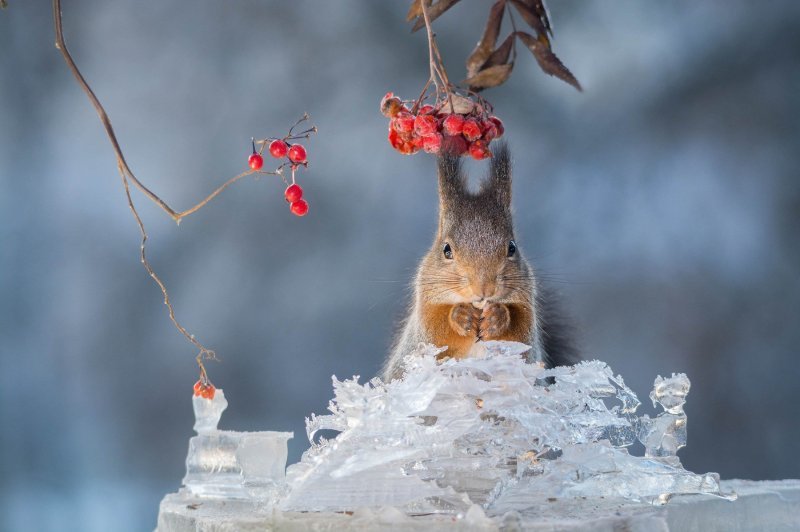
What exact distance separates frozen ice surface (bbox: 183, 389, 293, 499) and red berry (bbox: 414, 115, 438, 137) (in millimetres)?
423

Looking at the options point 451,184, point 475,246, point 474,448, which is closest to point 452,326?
point 475,246

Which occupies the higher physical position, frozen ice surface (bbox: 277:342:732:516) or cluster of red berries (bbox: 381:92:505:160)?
cluster of red berries (bbox: 381:92:505:160)

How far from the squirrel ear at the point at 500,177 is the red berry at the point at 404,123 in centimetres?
37

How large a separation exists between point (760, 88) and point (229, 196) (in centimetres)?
151

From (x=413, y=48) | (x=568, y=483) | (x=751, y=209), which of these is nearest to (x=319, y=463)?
(x=568, y=483)

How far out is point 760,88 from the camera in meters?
2.60

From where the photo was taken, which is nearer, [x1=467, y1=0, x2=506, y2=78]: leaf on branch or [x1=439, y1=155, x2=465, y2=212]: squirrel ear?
[x1=467, y1=0, x2=506, y2=78]: leaf on branch

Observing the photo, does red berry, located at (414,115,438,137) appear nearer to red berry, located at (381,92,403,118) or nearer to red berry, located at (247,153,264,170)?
red berry, located at (381,92,403,118)

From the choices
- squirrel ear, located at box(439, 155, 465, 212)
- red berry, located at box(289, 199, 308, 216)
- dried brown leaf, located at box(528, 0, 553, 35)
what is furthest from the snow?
squirrel ear, located at box(439, 155, 465, 212)

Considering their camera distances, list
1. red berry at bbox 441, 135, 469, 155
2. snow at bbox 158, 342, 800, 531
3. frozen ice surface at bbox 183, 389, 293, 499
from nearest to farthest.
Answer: snow at bbox 158, 342, 800, 531, frozen ice surface at bbox 183, 389, 293, 499, red berry at bbox 441, 135, 469, 155

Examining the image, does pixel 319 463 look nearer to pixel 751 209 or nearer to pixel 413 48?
pixel 413 48

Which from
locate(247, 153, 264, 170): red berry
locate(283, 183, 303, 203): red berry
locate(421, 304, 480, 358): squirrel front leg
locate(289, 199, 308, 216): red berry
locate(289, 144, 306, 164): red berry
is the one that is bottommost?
locate(421, 304, 480, 358): squirrel front leg

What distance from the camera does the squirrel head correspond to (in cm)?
145

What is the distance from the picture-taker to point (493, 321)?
1.41 meters
